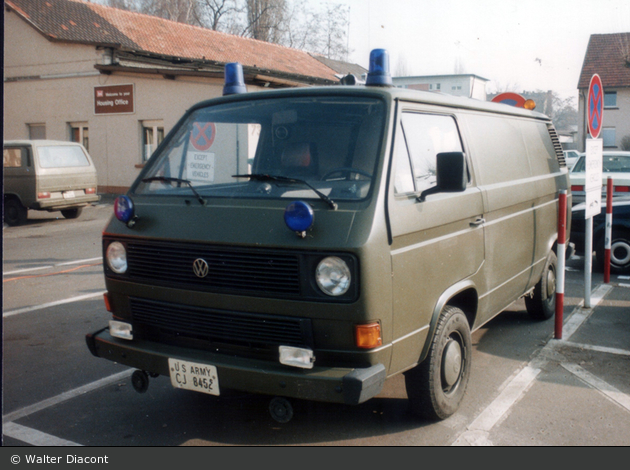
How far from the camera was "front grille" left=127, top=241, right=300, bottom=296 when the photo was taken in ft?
10.6

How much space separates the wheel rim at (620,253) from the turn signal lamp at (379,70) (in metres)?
6.53

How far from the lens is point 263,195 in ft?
11.7

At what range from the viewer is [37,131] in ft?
85.0

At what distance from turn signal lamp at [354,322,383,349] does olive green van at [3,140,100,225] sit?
46.3ft

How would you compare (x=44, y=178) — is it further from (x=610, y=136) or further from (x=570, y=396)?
(x=610, y=136)

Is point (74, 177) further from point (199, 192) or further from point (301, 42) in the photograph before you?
point (301, 42)

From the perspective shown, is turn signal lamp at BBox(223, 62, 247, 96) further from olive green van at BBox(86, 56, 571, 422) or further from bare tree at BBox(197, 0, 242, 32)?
bare tree at BBox(197, 0, 242, 32)

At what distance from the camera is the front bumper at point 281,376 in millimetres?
3066

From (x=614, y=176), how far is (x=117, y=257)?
11213mm

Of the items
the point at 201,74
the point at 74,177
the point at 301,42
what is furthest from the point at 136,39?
the point at 301,42

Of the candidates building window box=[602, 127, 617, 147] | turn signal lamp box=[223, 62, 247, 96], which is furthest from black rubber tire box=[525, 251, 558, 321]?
building window box=[602, 127, 617, 147]

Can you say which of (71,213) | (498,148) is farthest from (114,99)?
(498,148)

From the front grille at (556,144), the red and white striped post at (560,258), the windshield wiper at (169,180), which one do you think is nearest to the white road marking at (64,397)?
the windshield wiper at (169,180)

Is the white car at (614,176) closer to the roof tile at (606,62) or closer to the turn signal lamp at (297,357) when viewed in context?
the turn signal lamp at (297,357)
